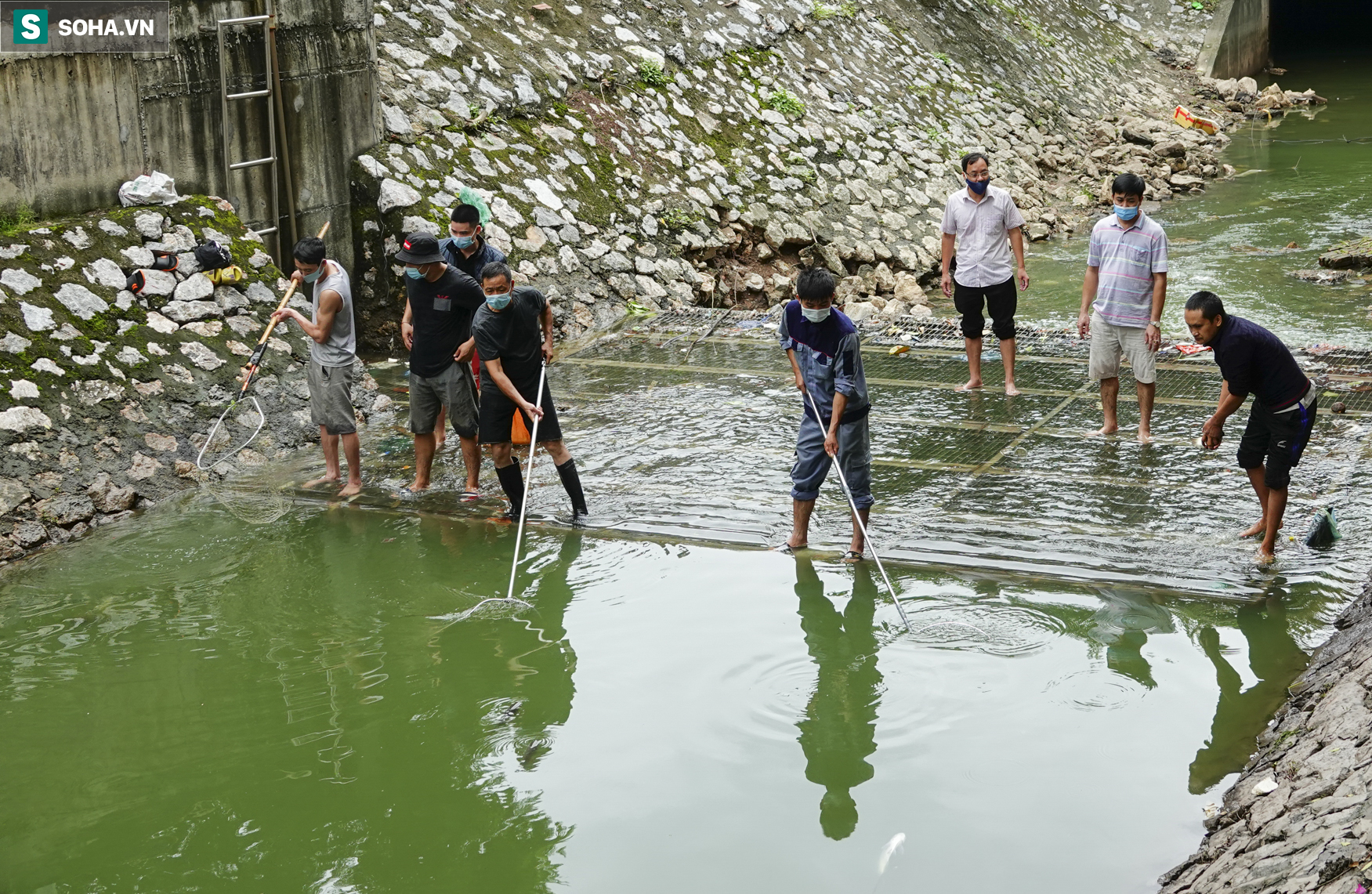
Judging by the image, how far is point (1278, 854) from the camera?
3.88 metres

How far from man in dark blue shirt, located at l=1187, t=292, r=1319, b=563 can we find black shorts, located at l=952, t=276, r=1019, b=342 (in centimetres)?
312

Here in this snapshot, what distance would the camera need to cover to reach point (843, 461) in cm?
675

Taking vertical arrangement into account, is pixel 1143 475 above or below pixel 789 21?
below

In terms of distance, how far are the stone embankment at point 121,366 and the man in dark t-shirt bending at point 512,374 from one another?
7.30 feet

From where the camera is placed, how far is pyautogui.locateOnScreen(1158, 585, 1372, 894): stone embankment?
3699mm

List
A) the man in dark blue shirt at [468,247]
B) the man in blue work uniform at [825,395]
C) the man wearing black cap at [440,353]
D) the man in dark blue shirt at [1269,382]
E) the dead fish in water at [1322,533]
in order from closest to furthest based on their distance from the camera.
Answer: the man in dark blue shirt at [1269,382], the dead fish in water at [1322,533], the man in blue work uniform at [825,395], the man wearing black cap at [440,353], the man in dark blue shirt at [468,247]

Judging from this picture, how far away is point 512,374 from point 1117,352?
384cm

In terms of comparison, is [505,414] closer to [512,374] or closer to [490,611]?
[512,374]

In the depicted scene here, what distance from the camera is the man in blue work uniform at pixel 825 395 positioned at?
6.52 meters

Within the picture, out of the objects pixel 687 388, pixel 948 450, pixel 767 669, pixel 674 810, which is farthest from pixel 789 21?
pixel 674 810

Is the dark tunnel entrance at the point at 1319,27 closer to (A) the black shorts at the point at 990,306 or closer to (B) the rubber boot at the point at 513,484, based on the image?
(A) the black shorts at the point at 990,306

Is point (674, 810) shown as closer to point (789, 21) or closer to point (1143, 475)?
point (1143, 475)

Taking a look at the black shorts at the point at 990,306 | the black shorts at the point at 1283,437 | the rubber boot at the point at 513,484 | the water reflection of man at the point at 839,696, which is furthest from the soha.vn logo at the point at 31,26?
the black shorts at the point at 1283,437

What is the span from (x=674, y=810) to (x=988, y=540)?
276 cm
